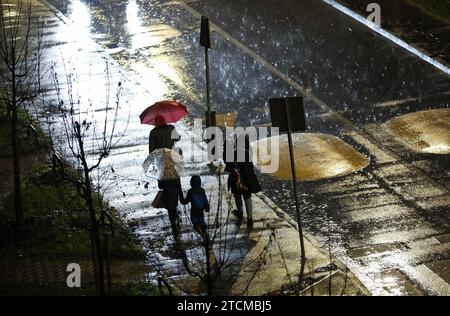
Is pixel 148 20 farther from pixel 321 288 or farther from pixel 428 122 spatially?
pixel 321 288

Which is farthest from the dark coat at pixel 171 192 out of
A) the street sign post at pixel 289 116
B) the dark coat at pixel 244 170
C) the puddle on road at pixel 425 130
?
the puddle on road at pixel 425 130

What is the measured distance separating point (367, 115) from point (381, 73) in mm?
2302

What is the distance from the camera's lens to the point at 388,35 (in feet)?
82.1

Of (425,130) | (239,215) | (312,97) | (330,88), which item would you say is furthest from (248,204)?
(330,88)

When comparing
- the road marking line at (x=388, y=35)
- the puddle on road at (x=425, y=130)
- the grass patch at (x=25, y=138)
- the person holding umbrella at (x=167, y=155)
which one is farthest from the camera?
the road marking line at (x=388, y=35)

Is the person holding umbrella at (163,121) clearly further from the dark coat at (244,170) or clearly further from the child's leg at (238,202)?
the child's leg at (238,202)

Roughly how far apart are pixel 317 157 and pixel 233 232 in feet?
11.9

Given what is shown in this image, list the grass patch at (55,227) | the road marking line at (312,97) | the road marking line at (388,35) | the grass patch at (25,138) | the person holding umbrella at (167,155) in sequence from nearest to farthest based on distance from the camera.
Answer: the grass patch at (55,227) < the person holding umbrella at (167,155) < the road marking line at (312,97) < the grass patch at (25,138) < the road marking line at (388,35)

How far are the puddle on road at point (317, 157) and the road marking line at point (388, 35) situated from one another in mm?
4612

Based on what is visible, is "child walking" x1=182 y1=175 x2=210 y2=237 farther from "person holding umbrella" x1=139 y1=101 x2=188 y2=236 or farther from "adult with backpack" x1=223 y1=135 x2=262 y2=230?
"adult with backpack" x1=223 y1=135 x2=262 y2=230

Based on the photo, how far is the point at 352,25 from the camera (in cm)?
2602

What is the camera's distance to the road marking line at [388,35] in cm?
2336

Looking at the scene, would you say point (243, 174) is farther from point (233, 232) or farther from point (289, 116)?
Answer: point (289, 116)
